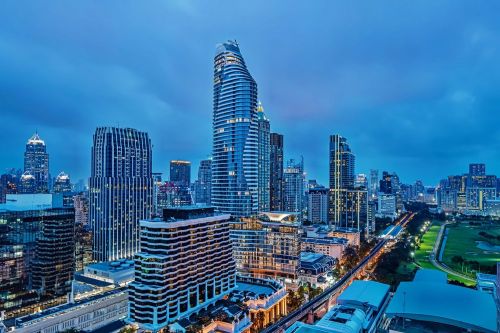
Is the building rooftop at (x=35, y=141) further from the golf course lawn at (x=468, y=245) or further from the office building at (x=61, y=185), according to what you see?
the golf course lawn at (x=468, y=245)

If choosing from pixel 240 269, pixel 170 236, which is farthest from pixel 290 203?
pixel 170 236

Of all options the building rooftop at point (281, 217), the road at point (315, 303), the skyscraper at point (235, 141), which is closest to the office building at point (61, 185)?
the skyscraper at point (235, 141)

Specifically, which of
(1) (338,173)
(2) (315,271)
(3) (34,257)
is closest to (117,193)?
(3) (34,257)

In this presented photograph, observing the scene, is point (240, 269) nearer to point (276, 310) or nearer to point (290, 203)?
point (276, 310)

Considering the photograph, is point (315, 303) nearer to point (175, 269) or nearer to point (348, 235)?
point (175, 269)

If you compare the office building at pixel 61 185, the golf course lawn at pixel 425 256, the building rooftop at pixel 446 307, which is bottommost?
the golf course lawn at pixel 425 256

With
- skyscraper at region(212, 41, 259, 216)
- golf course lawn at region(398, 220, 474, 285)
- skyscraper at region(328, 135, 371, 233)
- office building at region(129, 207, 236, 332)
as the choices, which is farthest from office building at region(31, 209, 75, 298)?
skyscraper at region(328, 135, 371, 233)

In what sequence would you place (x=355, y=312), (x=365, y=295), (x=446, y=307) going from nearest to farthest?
1. (x=446, y=307)
2. (x=355, y=312)
3. (x=365, y=295)
